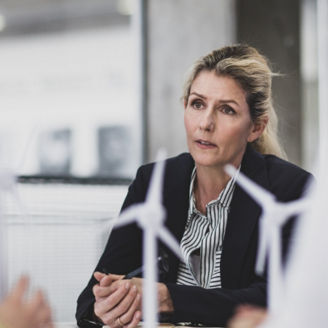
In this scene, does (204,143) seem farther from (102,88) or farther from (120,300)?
(102,88)

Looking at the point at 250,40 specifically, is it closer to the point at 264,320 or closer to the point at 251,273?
the point at 251,273

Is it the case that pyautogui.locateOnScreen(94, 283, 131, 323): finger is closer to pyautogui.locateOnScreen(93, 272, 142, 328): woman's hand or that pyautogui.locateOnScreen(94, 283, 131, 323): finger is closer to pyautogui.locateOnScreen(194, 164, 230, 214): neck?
pyautogui.locateOnScreen(93, 272, 142, 328): woman's hand

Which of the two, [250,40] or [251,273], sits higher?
[250,40]

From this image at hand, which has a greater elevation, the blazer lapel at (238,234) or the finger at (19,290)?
the finger at (19,290)

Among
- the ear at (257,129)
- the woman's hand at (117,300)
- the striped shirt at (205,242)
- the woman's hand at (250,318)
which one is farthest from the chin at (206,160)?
the woman's hand at (250,318)

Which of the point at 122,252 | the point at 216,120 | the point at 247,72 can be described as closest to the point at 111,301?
the point at 122,252

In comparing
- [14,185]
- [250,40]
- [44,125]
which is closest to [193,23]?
[250,40]

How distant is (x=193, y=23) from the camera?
4.42 meters

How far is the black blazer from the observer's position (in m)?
1.99

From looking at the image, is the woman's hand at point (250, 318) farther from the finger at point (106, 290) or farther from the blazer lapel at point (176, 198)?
the blazer lapel at point (176, 198)

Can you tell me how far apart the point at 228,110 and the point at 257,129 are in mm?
207

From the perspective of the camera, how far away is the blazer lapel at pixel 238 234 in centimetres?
203

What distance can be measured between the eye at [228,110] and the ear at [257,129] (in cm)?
16

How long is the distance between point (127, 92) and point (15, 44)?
2.87 feet
